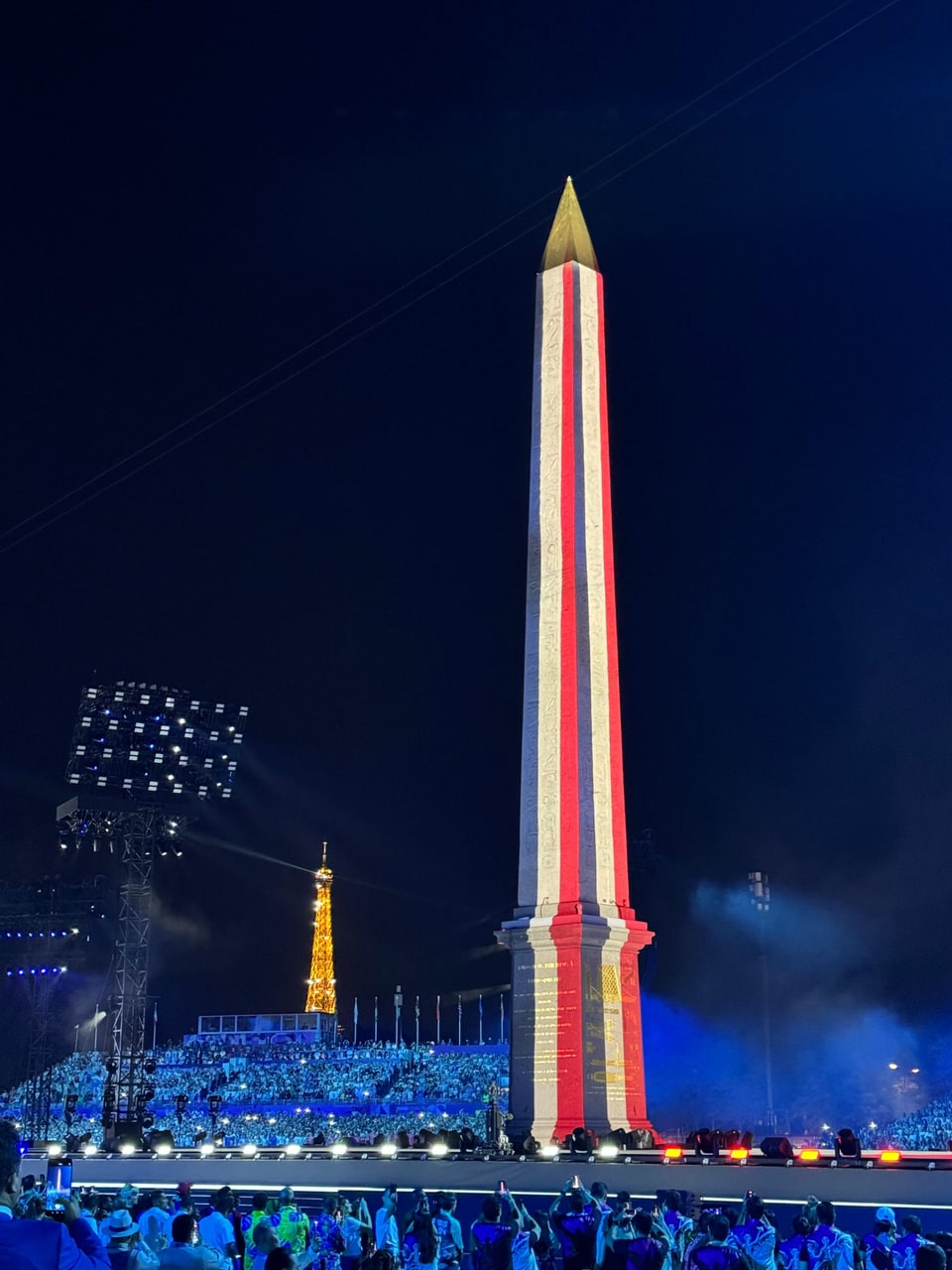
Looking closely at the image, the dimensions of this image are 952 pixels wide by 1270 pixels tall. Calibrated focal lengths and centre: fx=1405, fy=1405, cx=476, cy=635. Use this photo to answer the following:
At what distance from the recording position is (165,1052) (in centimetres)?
7844

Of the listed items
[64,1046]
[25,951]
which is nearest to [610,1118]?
[25,951]

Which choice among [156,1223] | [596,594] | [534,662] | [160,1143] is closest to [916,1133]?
[534,662]

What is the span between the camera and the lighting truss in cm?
6100

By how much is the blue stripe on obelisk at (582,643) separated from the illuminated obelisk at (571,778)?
0.04 m

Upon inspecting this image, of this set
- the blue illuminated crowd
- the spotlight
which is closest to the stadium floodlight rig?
the spotlight

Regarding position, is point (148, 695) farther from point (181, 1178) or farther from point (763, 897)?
point (181, 1178)

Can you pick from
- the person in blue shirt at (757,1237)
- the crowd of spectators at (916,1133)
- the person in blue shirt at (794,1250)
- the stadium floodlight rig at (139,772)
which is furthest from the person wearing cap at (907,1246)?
the stadium floodlight rig at (139,772)

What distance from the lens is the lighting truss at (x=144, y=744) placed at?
61000 millimetres

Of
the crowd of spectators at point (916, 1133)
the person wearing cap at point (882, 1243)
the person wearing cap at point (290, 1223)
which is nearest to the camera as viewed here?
the person wearing cap at point (882, 1243)

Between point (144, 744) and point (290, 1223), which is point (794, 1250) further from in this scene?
point (144, 744)

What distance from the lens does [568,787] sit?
33625 mm

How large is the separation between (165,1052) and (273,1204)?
68.0 meters

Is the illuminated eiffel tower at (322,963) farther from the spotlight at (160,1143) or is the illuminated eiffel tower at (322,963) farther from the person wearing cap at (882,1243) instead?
the person wearing cap at (882,1243)

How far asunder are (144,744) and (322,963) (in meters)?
70.8
